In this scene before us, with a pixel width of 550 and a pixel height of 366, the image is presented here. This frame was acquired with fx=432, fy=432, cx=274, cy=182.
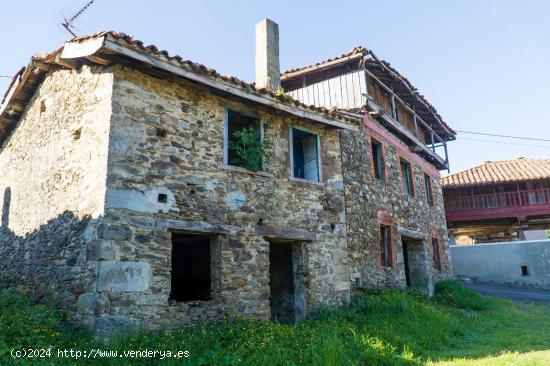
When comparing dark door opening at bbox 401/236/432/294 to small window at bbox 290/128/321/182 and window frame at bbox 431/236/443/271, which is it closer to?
window frame at bbox 431/236/443/271

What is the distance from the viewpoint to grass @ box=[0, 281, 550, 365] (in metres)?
5.51

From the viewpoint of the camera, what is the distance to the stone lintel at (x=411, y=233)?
40.2 ft

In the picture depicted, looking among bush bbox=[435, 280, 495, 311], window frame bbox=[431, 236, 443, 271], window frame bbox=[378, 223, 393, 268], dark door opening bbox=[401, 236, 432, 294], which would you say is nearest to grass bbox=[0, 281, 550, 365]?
window frame bbox=[378, 223, 393, 268]

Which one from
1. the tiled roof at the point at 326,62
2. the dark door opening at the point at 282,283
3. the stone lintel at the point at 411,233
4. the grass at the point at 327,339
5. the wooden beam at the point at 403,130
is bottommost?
the grass at the point at 327,339

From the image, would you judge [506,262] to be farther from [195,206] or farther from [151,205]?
[151,205]

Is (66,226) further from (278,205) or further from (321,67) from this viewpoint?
(321,67)

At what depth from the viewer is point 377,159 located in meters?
12.4

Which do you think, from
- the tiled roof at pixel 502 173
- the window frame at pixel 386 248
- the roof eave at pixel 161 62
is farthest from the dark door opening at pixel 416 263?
the tiled roof at pixel 502 173

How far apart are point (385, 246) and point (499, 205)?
10624 mm

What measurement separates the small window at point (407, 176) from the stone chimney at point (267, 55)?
17.0ft

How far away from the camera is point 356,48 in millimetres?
11945

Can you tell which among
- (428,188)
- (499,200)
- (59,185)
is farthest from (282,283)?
(499,200)

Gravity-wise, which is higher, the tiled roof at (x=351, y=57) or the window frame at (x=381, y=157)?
the tiled roof at (x=351, y=57)

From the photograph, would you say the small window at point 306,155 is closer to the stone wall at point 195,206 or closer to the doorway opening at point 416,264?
the stone wall at point 195,206
